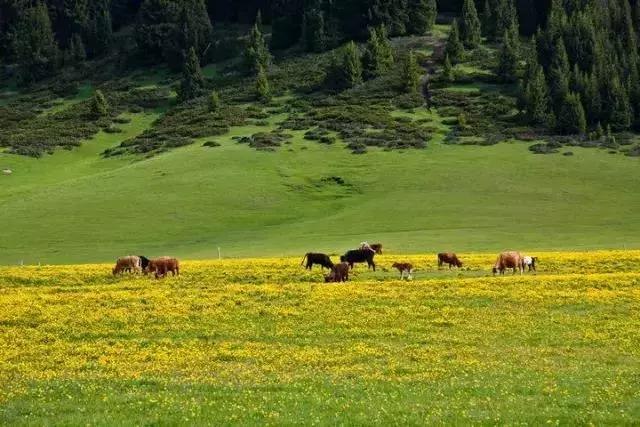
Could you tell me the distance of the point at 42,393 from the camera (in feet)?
66.1

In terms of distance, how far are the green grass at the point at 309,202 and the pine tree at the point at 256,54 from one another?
49.8m

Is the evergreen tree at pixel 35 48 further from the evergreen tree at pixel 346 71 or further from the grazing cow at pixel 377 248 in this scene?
the grazing cow at pixel 377 248

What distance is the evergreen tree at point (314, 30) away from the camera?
177 metres

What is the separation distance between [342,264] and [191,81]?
128m

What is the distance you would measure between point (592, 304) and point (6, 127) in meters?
136

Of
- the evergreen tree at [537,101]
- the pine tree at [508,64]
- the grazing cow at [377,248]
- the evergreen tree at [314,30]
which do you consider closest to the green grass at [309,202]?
the grazing cow at [377,248]

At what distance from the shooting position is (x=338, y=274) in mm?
41938

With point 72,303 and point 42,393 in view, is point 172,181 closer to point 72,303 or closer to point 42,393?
point 72,303

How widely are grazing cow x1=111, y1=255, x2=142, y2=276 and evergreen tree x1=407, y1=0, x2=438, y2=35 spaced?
474 ft

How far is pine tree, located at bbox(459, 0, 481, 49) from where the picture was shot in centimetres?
16862

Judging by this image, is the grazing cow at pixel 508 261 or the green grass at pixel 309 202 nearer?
the grazing cow at pixel 508 261

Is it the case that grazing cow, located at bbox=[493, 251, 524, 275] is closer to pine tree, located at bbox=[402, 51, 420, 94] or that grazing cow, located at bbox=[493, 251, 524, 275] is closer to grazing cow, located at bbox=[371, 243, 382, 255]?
grazing cow, located at bbox=[371, 243, 382, 255]

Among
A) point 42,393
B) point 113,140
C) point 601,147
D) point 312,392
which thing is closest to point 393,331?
point 312,392

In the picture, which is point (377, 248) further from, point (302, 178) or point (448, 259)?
point (302, 178)
